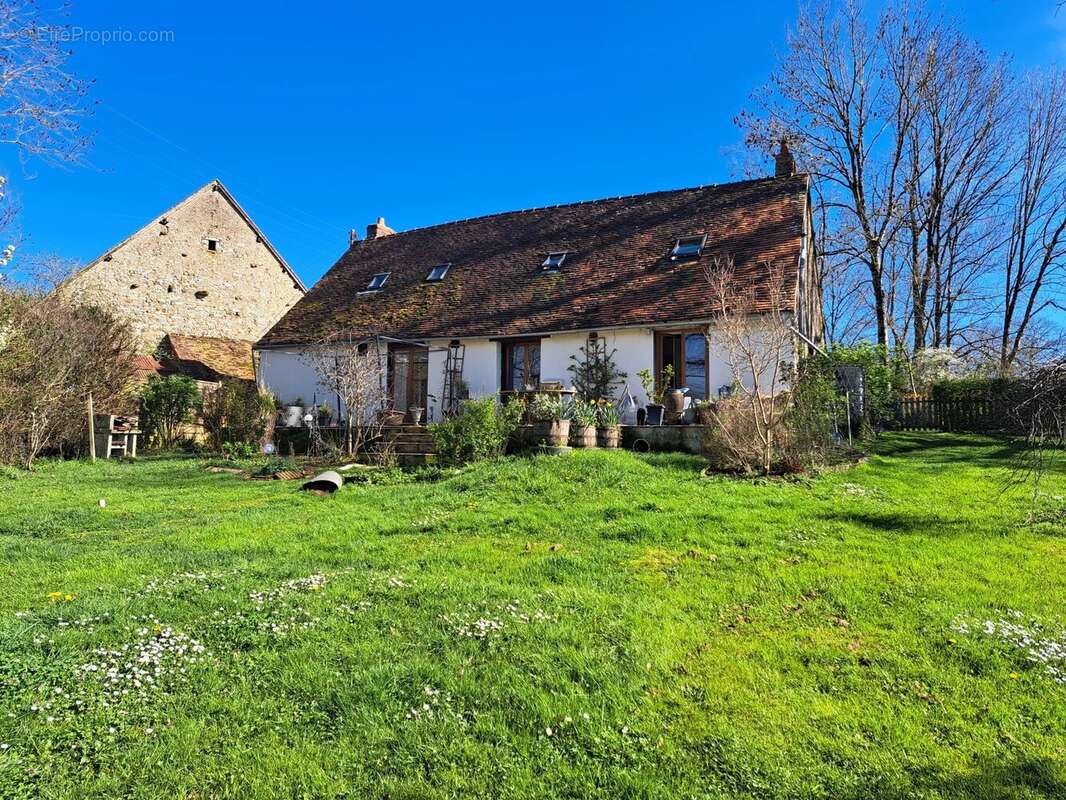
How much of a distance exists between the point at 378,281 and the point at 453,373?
20.0 feet

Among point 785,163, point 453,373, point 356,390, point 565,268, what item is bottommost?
point 356,390

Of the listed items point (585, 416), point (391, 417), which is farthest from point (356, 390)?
point (585, 416)

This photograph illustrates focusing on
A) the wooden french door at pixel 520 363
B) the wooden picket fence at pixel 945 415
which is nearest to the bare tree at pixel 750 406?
the wooden french door at pixel 520 363

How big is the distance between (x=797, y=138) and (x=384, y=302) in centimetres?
1712

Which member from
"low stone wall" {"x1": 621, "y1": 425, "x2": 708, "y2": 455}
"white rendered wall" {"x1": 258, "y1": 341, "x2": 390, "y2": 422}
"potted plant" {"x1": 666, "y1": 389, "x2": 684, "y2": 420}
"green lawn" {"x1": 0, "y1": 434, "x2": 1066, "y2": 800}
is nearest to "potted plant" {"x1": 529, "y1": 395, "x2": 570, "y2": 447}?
"low stone wall" {"x1": 621, "y1": 425, "x2": 708, "y2": 455}

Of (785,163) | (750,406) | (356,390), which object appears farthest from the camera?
(785,163)

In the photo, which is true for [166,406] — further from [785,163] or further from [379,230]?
[785,163]

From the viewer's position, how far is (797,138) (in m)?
23.1

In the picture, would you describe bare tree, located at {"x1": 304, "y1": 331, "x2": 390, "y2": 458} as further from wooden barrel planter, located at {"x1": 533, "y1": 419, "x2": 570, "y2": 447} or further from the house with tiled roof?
→ wooden barrel planter, located at {"x1": 533, "y1": 419, "x2": 570, "y2": 447}

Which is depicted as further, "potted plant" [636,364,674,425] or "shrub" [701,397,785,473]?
"potted plant" [636,364,674,425]

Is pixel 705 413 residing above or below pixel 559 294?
below

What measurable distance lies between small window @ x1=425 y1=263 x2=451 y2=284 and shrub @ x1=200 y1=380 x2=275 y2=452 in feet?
20.4

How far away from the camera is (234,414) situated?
16469 mm

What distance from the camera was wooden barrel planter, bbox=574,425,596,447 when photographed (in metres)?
11.6
